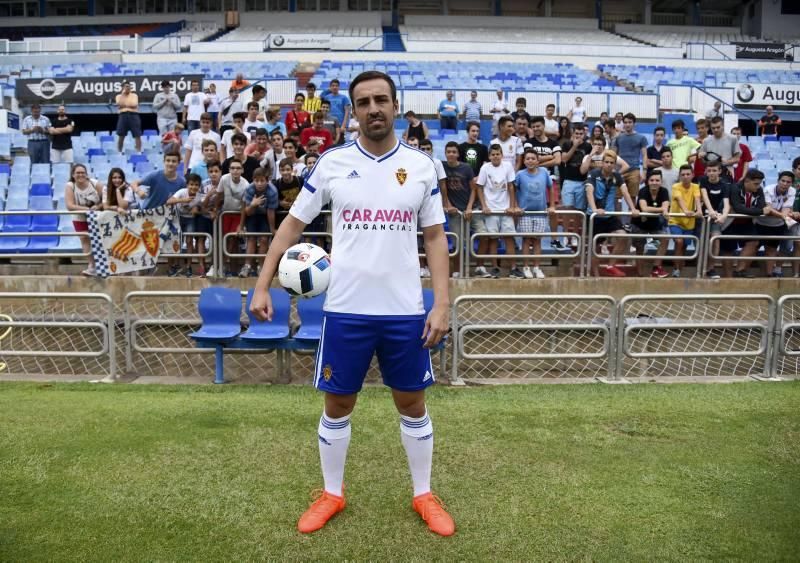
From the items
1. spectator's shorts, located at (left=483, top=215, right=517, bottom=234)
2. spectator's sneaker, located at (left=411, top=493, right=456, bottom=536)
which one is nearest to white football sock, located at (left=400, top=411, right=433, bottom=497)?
spectator's sneaker, located at (left=411, top=493, right=456, bottom=536)

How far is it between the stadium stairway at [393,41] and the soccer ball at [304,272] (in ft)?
106

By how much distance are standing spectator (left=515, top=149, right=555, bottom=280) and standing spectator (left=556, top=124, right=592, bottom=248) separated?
14.7 inches

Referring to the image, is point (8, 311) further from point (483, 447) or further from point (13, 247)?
point (483, 447)

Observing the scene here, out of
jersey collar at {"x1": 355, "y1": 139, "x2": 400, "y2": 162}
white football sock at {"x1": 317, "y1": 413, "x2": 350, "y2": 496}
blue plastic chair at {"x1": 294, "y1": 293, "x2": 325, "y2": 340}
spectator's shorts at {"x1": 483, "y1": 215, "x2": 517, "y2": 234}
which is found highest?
jersey collar at {"x1": 355, "y1": 139, "x2": 400, "y2": 162}

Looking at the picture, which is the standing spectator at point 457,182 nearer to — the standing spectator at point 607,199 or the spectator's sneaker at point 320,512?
the standing spectator at point 607,199

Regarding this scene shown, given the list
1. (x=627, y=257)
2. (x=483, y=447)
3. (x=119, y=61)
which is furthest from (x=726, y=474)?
(x=119, y=61)

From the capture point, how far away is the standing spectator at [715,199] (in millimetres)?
8727

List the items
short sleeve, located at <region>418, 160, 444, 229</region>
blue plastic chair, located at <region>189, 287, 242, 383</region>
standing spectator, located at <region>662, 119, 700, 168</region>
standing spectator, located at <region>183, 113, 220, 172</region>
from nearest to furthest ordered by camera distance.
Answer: short sleeve, located at <region>418, 160, 444, 229</region>, blue plastic chair, located at <region>189, 287, 242, 383</region>, standing spectator, located at <region>183, 113, 220, 172</region>, standing spectator, located at <region>662, 119, 700, 168</region>

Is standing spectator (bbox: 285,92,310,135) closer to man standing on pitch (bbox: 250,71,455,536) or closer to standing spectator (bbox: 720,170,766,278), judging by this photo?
standing spectator (bbox: 720,170,766,278)

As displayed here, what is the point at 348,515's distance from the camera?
A: 11.4 feet

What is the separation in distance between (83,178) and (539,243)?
648 centimetres

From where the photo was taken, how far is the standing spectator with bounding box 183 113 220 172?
10.6 m

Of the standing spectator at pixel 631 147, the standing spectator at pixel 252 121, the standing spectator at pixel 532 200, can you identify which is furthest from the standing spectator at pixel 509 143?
the standing spectator at pixel 252 121

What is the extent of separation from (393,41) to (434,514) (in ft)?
121
